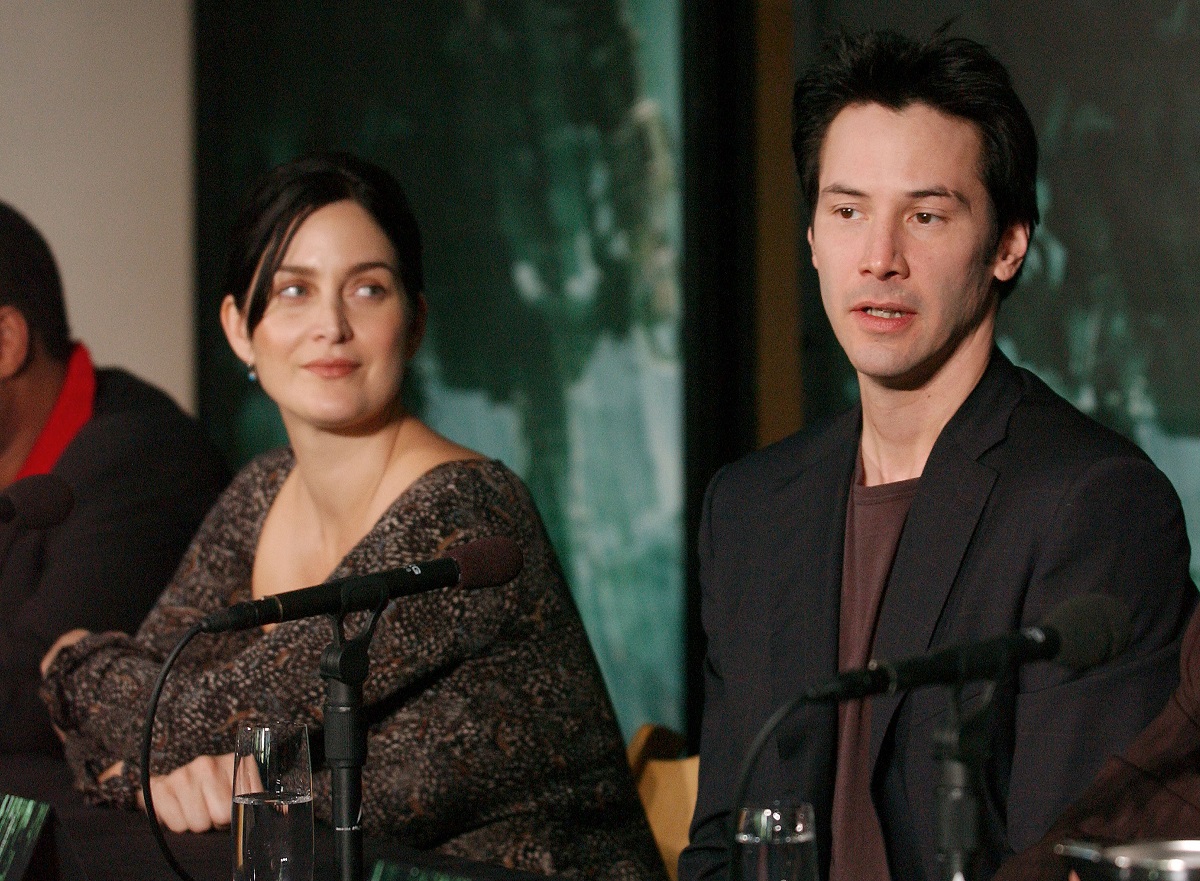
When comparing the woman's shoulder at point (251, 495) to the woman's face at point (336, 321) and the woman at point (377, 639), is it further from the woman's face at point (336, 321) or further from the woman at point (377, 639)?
the woman's face at point (336, 321)

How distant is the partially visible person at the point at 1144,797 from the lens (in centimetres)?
155

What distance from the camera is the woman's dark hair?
2.68 metres

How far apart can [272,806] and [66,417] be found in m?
2.06

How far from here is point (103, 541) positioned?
328 cm

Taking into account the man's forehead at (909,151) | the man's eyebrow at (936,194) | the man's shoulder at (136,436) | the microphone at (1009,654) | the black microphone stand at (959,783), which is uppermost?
the man's forehead at (909,151)

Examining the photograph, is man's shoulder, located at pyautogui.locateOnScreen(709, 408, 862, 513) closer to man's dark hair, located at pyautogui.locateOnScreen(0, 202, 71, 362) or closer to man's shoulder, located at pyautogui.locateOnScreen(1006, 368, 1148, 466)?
man's shoulder, located at pyautogui.locateOnScreen(1006, 368, 1148, 466)

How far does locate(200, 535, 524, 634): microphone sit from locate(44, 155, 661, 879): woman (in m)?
0.66

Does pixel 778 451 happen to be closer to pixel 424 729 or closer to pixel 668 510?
pixel 424 729

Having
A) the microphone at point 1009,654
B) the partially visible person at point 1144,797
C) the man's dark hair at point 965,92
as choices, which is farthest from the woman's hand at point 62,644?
the microphone at point 1009,654

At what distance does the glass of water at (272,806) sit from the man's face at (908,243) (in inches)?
37.2

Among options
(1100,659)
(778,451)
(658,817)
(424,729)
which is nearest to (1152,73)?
(778,451)

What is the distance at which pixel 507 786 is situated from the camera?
7.95 ft

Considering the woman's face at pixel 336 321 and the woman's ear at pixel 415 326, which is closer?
the woman's face at pixel 336 321

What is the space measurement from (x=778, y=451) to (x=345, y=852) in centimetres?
106
